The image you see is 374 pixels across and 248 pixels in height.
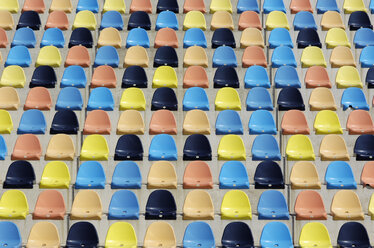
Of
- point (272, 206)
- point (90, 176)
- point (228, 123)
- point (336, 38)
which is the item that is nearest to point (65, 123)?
point (90, 176)

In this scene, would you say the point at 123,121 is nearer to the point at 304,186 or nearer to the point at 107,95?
the point at 107,95

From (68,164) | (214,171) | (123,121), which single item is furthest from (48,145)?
(214,171)

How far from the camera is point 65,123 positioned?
502 inches

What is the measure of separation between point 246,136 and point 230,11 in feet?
10.7

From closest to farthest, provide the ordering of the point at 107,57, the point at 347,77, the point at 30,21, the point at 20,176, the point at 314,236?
the point at 314,236
the point at 20,176
the point at 347,77
the point at 107,57
the point at 30,21

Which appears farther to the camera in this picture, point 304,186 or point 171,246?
point 304,186

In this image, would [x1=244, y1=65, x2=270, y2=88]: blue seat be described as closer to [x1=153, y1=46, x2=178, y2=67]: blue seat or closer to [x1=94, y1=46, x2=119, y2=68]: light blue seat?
[x1=153, y1=46, x2=178, y2=67]: blue seat

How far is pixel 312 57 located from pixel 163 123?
2970mm

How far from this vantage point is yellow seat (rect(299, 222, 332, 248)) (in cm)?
1130

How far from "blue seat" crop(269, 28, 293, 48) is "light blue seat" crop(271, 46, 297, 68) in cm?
28

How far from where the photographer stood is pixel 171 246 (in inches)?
444

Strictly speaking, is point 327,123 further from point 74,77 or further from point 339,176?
point 74,77

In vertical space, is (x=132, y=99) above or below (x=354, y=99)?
below

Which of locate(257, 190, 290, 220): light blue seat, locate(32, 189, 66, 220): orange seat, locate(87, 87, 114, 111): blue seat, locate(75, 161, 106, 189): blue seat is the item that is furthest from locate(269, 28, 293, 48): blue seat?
locate(32, 189, 66, 220): orange seat
